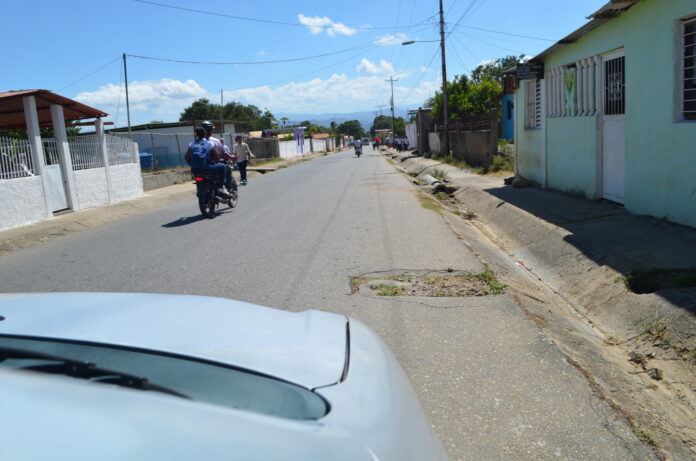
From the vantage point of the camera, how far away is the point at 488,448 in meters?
3.12

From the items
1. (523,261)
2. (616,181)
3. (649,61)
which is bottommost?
(523,261)

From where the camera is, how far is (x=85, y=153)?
14.9 metres

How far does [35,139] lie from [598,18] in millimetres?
11363

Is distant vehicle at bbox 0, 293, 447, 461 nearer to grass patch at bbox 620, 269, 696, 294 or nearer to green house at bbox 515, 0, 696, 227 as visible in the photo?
grass patch at bbox 620, 269, 696, 294

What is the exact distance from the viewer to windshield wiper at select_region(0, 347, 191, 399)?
1.50m

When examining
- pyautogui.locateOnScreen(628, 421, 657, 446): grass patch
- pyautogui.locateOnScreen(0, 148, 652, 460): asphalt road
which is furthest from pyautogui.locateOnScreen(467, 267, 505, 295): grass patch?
pyautogui.locateOnScreen(628, 421, 657, 446): grass patch

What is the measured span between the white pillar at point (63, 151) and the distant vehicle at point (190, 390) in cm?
1301

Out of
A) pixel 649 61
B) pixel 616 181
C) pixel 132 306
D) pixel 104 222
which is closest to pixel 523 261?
pixel 616 181

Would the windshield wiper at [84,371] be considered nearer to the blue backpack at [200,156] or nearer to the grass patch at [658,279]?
the grass patch at [658,279]

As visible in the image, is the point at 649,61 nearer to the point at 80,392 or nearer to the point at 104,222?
the point at 80,392

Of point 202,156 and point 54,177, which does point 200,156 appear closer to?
point 202,156

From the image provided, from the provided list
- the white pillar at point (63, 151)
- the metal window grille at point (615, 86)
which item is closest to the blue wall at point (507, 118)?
the metal window grille at point (615, 86)

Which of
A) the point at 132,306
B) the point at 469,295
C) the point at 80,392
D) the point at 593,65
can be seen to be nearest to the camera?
the point at 80,392

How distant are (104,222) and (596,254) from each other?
33.7 feet
